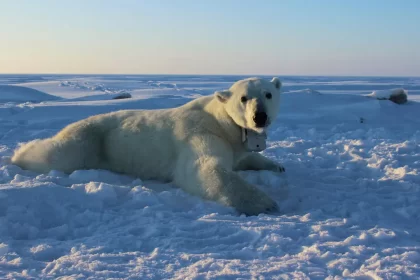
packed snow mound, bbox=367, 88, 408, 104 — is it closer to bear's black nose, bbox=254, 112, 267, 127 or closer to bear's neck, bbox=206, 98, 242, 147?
bear's neck, bbox=206, 98, 242, 147

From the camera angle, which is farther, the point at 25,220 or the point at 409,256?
the point at 25,220

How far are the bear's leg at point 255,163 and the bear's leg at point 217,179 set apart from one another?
1.87 ft

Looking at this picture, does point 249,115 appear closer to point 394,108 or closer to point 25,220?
point 25,220

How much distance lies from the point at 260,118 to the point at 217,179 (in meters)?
0.55

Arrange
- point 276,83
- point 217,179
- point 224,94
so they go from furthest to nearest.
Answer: point 276,83 → point 224,94 → point 217,179

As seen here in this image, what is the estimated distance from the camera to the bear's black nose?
3137mm

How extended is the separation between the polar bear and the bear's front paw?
0.08m

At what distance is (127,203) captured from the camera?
8.70ft

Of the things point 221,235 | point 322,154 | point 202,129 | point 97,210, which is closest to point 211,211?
point 221,235

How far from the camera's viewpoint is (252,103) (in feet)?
10.5

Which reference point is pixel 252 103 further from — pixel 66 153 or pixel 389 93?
pixel 389 93

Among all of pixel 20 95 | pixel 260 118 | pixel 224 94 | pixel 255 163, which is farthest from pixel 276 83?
pixel 20 95

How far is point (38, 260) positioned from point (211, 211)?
111 cm

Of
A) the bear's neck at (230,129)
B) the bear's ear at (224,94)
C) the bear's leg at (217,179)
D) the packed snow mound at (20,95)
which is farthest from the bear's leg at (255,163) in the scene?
the packed snow mound at (20,95)
